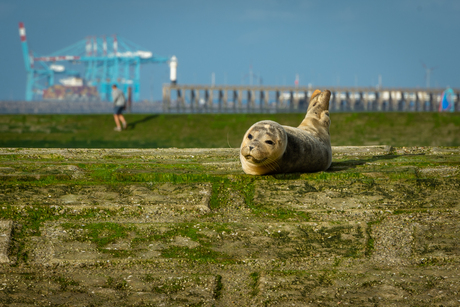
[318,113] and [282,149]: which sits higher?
[318,113]

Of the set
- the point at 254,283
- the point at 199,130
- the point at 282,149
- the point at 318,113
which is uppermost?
the point at 318,113

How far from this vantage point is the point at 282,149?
4547 millimetres

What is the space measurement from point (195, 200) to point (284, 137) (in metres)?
1.02

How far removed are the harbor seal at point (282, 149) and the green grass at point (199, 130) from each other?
9.22 metres

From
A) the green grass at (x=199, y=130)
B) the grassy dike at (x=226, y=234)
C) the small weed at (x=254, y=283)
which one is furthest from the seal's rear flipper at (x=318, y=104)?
the green grass at (x=199, y=130)

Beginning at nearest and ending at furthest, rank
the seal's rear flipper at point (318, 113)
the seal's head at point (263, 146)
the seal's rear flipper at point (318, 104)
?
the seal's head at point (263, 146) → the seal's rear flipper at point (318, 113) → the seal's rear flipper at point (318, 104)

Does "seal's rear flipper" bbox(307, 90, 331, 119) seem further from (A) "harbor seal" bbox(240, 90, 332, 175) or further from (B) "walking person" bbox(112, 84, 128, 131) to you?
(B) "walking person" bbox(112, 84, 128, 131)

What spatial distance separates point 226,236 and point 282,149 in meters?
1.23

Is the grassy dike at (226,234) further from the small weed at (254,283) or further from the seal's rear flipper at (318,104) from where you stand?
the seal's rear flipper at (318,104)

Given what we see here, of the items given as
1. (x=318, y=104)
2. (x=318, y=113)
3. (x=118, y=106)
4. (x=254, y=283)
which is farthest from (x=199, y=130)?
(x=254, y=283)

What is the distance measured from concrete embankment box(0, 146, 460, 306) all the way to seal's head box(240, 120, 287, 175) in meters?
0.20

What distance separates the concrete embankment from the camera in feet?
9.48

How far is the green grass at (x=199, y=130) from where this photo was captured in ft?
49.2

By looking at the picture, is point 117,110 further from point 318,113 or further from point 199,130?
point 318,113
